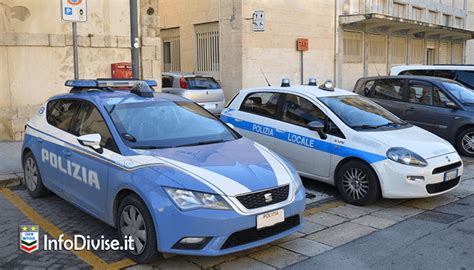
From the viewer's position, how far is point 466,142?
31.1 feet

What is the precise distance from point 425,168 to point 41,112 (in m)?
4.84

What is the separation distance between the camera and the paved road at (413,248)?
4247 mm

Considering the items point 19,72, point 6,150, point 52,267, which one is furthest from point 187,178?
point 19,72

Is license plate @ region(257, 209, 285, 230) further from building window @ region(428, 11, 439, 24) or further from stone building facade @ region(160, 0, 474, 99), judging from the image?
building window @ region(428, 11, 439, 24)

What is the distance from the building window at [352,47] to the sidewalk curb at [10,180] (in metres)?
15.4

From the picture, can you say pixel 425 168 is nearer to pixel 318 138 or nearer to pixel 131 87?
pixel 318 138

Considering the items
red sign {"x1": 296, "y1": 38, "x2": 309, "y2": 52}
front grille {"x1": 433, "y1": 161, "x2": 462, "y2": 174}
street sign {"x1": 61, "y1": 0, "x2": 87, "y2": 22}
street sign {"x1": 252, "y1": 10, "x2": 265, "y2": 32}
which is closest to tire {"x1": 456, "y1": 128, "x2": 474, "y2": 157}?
front grille {"x1": 433, "y1": 161, "x2": 462, "y2": 174}

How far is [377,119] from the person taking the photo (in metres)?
6.76

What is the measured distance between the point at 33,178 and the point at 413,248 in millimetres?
4588

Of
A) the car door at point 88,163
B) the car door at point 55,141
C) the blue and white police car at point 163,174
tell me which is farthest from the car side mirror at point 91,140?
the car door at point 55,141

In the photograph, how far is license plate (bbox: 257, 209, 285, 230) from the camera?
4.03 m

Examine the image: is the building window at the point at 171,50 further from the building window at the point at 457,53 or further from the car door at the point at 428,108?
the building window at the point at 457,53

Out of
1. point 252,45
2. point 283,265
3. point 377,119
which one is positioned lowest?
point 283,265

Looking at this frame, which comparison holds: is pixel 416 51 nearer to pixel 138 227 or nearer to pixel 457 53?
pixel 457 53
